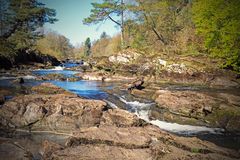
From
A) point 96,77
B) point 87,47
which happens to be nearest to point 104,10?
point 96,77

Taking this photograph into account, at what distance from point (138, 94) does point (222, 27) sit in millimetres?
11805

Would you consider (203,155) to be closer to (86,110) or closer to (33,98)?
(86,110)

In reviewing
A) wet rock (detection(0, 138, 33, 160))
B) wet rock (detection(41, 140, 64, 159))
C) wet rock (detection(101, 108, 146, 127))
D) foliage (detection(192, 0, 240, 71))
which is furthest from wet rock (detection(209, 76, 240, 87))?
wet rock (detection(0, 138, 33, 160))

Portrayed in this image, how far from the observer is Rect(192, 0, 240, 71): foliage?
2234 cm

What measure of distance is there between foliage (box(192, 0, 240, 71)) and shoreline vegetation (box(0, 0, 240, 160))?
10 centimetres

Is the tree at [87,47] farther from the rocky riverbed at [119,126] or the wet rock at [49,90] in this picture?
the wet rock at [49,90]

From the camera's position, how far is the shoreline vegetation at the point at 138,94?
8.52m

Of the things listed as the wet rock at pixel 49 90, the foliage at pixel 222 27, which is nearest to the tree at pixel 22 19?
the wet rock at pixel 49 90

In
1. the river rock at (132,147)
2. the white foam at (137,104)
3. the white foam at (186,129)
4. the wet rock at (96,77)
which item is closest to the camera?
the river rock at (132,147)

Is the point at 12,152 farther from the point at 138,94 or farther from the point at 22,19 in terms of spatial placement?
the point at 22,19

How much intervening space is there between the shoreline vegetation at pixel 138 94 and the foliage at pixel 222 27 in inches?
3.8

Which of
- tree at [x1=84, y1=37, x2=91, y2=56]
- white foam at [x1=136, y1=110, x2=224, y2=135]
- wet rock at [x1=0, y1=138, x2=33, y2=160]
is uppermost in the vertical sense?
tree at [x1=84, y1=37, x2=91, y2=56]

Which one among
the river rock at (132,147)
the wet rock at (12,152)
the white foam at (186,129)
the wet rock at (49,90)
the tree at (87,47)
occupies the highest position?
the tree at (87,47)

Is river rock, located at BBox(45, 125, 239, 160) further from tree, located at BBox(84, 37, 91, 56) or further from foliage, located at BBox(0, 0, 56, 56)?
tree, located at BBox(84, 37, 91, 56)
